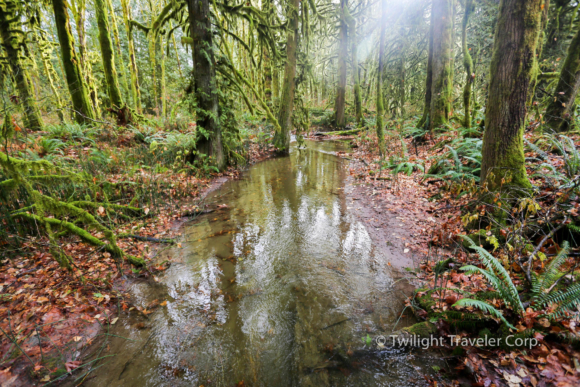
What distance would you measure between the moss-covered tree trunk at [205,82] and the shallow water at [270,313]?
12.1 feet

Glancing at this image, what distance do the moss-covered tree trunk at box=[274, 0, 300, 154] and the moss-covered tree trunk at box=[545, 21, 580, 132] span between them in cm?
865

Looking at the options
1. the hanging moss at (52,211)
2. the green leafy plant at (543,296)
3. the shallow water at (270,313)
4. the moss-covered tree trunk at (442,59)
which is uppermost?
the moss-covered tree trunk at (442,59)

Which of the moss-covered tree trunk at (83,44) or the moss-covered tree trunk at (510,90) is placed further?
the moss-covered tree trunk at (83,44)

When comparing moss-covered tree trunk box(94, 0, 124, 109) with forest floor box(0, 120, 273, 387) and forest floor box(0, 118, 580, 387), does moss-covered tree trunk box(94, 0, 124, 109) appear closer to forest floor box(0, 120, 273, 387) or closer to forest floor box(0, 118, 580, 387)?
forest floor box(0, 118, 580, 387)

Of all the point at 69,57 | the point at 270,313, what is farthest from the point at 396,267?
the point at 69,57

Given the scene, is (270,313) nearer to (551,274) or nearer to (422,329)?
(422,329)

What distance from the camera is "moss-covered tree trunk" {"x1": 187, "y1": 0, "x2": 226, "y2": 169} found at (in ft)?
23.2

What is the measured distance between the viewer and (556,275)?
2314mm

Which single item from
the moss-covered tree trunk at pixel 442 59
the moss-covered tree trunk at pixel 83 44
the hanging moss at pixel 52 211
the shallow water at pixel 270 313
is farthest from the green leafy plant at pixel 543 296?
the moss-covered tree trunk at pixel 83 44

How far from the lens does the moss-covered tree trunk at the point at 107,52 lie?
924 centimetres

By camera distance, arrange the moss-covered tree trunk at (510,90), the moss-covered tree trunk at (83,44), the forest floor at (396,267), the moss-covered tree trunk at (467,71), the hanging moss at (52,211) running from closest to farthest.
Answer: the forest floor at (396,267) < the hanging moss at (52,211) < the moss-covered tree trunk at (510,90) < the moss-covered tree trunk at (467,71) < the moss-covered tree trunk at (83,44)

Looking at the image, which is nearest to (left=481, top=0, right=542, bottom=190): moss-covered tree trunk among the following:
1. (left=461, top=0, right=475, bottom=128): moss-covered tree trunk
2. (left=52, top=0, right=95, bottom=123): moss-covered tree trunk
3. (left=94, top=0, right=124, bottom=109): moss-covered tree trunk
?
(left=461, top=0, right=475, bottom=128): moss-covered tree trunk

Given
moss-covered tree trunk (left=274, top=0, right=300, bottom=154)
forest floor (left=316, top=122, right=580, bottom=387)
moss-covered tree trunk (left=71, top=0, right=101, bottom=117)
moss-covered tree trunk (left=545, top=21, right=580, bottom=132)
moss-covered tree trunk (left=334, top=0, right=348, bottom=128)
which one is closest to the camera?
forest floor (left=316, top=122, right=580, bottom=387)

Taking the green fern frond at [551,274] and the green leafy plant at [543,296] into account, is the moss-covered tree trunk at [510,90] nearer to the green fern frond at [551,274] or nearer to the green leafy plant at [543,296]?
the green fern frond at [551,274]
